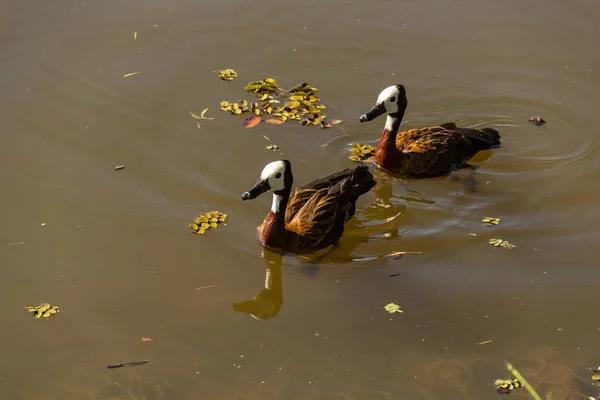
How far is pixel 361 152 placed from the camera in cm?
952

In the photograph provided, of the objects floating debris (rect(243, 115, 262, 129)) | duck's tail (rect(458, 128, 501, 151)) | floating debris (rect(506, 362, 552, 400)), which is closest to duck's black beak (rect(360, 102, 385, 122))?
duck's tail (rect(458, 128, 501, 151))

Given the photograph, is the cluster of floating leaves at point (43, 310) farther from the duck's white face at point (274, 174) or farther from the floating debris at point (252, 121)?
the floating debris at point (252, 121)

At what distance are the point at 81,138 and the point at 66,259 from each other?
197cm

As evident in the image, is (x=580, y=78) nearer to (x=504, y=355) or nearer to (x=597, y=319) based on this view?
(x=597, y=319)

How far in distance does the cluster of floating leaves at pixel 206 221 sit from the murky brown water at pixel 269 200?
0.10 meters

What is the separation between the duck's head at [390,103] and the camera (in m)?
9.25

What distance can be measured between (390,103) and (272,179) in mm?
→ 2075

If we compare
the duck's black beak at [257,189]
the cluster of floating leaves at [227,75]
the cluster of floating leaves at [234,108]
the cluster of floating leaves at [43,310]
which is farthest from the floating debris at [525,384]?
the cluster of floating leaves at [227,75]

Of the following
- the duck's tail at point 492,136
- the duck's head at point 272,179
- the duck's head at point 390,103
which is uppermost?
the duck's head at point 390,103

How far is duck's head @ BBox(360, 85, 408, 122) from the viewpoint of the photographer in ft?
30.3

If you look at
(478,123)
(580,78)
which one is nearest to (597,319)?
(478,123)

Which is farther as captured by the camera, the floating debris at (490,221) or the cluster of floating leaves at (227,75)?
the cluster of floating leaves at (227,75)

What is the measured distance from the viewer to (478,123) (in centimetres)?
1023

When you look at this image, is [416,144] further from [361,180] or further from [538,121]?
[538,121]
